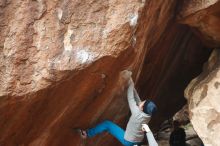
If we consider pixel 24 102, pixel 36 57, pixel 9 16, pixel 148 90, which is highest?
pixel 9 16

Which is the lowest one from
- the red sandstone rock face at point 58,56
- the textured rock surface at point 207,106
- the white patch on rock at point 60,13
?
the textured rock surface at point 207,106

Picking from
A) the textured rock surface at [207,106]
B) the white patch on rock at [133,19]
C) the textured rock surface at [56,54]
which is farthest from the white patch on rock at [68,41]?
the textured rock surface at [207,106]

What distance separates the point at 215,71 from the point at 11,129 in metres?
3.99

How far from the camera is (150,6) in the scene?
6238 mm

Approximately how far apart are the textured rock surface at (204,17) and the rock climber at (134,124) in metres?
1.76

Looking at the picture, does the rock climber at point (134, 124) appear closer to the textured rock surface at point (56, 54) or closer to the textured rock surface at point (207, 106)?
the textured rock surface at point (56, 54)

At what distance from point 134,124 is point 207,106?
2120 millimetres

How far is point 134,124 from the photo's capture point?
20.4ft

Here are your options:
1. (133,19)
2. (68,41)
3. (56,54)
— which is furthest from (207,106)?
(56,54)

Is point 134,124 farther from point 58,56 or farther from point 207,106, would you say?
point 207,106

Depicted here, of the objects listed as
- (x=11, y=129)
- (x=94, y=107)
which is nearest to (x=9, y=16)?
A: (x=11, y=129)

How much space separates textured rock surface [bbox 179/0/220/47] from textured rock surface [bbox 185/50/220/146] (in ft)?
1.94

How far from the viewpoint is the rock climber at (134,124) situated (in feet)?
20.1

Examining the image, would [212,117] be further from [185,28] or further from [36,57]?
[36,57]
